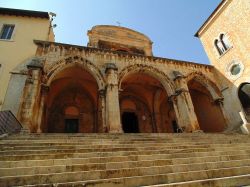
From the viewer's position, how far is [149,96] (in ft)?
55.9

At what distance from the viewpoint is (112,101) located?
35.1 ft

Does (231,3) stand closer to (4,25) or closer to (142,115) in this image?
(142,115)

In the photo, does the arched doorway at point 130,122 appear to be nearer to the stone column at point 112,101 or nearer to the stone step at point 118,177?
the stone column at point 112,101

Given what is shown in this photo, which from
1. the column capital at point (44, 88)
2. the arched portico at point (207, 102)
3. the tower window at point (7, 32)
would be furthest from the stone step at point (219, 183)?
the tower window at point (7, 32)

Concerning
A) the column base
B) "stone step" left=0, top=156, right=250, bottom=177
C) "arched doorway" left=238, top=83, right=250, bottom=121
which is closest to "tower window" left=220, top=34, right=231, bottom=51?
"arched doorway" left=238, top=83, right=250, bottom=121

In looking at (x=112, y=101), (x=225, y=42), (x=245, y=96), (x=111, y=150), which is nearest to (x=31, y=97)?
(x=112, y=101)

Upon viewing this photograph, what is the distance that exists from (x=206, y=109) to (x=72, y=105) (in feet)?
38.3

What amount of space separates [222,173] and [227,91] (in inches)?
471

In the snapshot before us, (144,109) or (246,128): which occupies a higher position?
(144,109)

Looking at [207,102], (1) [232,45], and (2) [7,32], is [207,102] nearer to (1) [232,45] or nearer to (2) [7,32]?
(1) [232,45]

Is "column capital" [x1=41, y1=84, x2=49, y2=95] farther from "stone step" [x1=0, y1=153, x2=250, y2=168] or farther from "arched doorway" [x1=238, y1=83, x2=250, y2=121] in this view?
"arched doorway" [x1=238, y1=83, x2=250, y2=121]

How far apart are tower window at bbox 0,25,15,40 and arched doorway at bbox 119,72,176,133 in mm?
9088

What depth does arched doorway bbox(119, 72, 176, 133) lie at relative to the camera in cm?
1639

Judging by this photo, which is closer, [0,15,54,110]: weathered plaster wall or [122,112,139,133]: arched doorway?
[0,15,54,110]: weathered plaster wall
